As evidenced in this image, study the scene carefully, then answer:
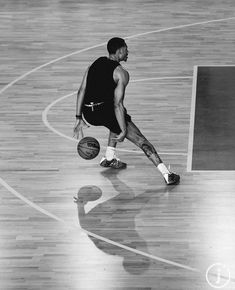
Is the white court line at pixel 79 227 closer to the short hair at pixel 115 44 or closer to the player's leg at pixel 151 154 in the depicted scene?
the player's leg at pixel 151 154

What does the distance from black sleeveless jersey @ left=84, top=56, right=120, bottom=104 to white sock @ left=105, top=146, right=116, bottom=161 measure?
2.97 ft

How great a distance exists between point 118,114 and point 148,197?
1.08m

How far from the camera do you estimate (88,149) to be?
12.2m

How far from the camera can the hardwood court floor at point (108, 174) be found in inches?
394

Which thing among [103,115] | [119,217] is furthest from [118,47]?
[119,217]

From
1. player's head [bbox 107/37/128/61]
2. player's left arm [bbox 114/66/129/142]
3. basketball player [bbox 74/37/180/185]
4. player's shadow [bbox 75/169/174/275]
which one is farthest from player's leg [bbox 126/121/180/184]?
player's head [bbox 107/37/128/61]

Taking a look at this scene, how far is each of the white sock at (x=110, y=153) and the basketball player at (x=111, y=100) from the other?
1.55ft

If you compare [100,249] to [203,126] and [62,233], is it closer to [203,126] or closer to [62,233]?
[62,233]

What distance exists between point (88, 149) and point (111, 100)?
2.35 ft

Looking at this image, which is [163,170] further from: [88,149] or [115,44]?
[115,44]

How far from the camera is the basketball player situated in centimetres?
1164

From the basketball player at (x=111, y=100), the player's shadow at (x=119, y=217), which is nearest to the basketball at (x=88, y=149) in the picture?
the basketball player at (x=111, y=100)

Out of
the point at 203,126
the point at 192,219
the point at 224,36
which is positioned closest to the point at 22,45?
the point at 224,36

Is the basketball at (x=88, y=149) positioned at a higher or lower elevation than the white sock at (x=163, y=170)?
higher
